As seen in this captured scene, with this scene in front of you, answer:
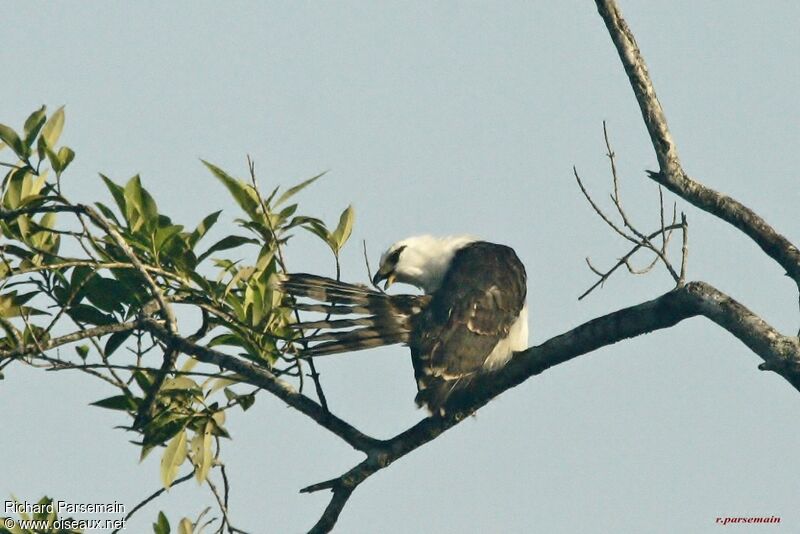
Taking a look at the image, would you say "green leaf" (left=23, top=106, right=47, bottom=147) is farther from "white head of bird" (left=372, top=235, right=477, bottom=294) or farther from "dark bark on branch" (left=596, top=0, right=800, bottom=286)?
"white head of bird" (left=372, top=235, right=477, bottom=294)

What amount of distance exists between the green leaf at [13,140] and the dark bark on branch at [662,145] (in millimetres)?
2919

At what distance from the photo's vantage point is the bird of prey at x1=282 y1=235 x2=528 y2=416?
242 inches

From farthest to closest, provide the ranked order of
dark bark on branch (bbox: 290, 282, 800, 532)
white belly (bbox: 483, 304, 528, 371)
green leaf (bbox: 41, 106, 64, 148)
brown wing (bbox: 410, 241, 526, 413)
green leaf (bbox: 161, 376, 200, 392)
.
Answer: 1. white belly (bbox: 483, 304, 528, 371)
2. brown wing (bbox: 410, 241, 526, 413)
3. green leaf (bbox: 161, 376, 200, 392)
4. green leaf (bbox: 41, 106, 64, 148)
5. dark bark on branch (bbox: 290, 282, 800, 532)

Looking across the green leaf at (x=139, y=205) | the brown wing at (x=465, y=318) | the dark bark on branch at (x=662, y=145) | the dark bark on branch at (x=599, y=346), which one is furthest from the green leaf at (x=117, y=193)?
the dark bark on branch at (x=662, y=145)

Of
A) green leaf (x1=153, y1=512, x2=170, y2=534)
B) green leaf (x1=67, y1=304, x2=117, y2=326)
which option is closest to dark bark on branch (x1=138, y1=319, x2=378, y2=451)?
green leaf (x1=67, y1=304, x2=117, y2=326)

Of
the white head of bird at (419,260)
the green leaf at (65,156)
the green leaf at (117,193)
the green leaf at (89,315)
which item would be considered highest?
the white head of bird at (419,260)

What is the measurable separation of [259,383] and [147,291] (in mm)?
738

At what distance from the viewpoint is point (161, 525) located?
19.9 feet

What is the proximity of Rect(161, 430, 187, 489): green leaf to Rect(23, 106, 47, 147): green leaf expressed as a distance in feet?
5.57

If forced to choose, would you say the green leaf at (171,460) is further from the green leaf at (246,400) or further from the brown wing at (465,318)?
the brown wing at (465,318)

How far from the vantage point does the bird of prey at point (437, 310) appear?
6152mm

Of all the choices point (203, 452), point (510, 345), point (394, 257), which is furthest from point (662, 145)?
point (394, 257)

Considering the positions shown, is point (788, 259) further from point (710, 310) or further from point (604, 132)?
point (604, 132)

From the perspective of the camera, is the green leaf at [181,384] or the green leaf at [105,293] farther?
the green leaf at [181,384]
